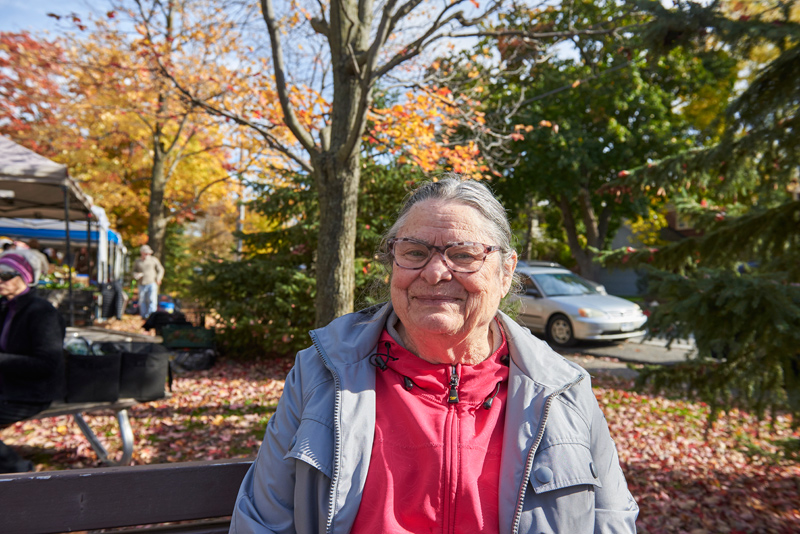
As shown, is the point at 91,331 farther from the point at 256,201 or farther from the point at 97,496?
the point at 97,496

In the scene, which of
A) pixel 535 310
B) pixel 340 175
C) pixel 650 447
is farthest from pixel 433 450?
pixel 535 310

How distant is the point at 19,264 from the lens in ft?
11.0

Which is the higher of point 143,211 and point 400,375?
point 143,211

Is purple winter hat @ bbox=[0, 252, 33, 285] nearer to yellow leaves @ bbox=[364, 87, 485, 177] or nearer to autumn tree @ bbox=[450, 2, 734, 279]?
yellow leaves @ bbox=[364, 87, 485, 177]

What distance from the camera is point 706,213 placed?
16.3 feet

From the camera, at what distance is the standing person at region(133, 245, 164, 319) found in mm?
12148

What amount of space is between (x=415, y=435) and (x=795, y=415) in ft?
9.71

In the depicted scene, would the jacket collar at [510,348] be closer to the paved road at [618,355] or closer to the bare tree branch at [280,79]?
the bare tree branch at [280,79]

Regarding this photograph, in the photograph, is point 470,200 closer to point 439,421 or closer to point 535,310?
point 439,421

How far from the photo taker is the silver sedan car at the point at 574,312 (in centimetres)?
1056

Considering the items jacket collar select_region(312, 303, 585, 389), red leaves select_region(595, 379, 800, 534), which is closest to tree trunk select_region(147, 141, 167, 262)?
red leaves select_region(595, 379, 800, 534)

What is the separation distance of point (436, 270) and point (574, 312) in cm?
962

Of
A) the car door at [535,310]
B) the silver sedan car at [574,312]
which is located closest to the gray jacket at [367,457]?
the silver sedan car at [574,312]

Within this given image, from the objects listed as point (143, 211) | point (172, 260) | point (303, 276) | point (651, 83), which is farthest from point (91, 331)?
point (172, 260)
